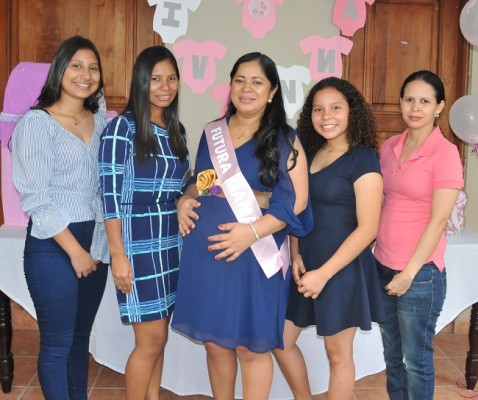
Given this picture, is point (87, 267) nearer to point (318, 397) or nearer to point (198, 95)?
point (318, 397)

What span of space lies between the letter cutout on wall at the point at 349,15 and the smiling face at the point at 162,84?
146cm

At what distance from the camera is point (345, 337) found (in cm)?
165

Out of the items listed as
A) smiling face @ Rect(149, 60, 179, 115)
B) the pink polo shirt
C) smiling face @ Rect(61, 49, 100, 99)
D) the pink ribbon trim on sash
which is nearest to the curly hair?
the pink polo shirt

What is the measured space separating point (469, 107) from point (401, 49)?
0.81 m

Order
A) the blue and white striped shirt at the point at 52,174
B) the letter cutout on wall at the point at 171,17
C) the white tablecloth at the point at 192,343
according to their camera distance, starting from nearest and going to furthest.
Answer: the blue and white striped shirt at the point at 52,174, the white tablecloth at the point at 192,343, the letter cutout on wall at the point at 171,17

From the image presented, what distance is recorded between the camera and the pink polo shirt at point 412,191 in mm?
1602

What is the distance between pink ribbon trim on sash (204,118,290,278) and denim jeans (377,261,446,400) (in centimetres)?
38

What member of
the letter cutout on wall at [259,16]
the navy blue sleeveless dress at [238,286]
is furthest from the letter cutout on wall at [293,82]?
the navy blue sleeveless dress at [238,286]

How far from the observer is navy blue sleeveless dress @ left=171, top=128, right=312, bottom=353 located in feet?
5.22

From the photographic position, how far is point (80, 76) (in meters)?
1.62

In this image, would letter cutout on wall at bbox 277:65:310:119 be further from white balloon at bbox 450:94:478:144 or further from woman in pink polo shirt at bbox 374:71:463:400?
woman in pink polo shirt at bbox 374:71:463:400

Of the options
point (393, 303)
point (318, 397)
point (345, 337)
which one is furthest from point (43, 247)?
point (318, 397)

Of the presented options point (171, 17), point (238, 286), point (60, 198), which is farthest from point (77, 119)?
point (171, 17)

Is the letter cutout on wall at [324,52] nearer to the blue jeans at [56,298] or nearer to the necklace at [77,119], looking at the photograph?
the necklace at [77,119]
